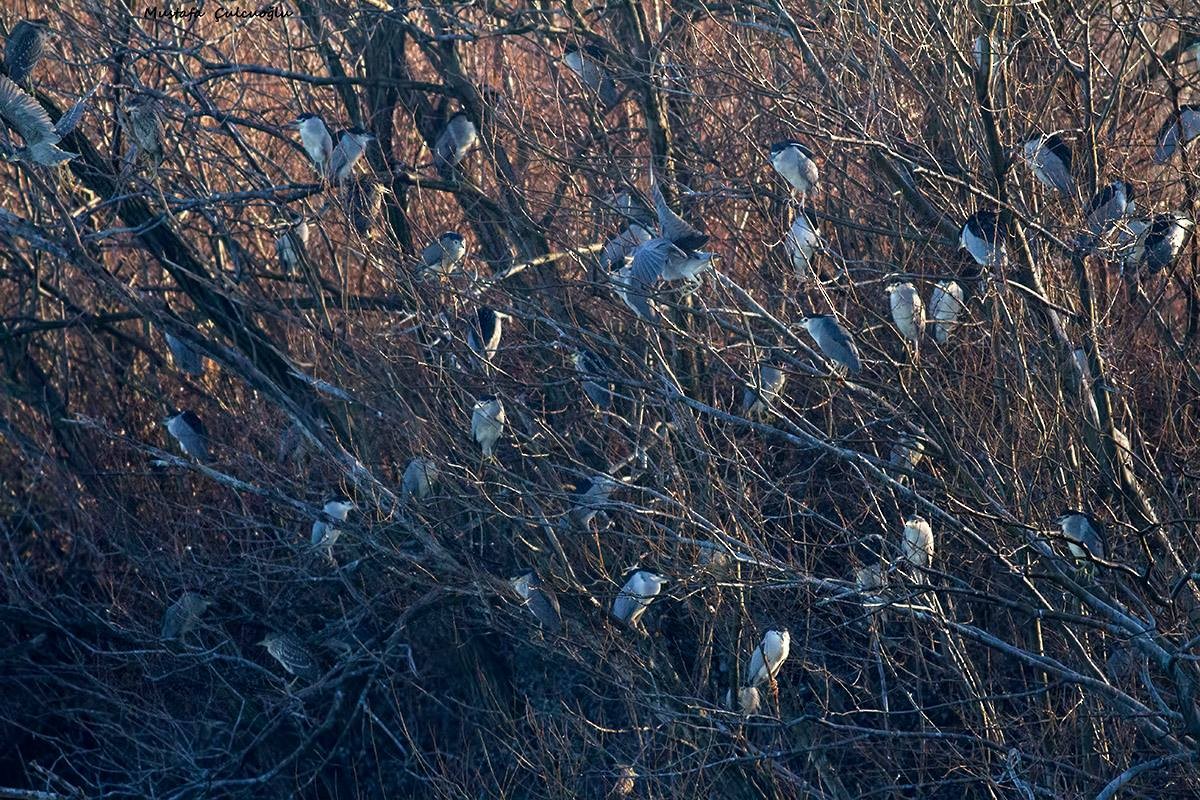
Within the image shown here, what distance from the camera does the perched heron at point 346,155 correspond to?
6336 millimetres

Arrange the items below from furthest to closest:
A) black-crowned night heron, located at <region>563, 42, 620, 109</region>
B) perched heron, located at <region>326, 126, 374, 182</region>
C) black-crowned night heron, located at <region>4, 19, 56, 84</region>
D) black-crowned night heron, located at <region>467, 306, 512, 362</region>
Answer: black-crowned night heron, located at <region>563, 42, 620, 109</region>, black-crowned night heron, located at <region>4, 19, 56, 84</region>, perched heron, located at <region>326, 126, 374, 182</region>, black-crowned night heron, located at <region>467, 306, 512, 362</region>

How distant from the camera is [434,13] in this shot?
752 centimetres

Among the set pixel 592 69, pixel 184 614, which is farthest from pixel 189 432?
pixel 592 69

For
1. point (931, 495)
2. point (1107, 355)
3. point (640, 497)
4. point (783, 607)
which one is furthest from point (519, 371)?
point (1107, 355)

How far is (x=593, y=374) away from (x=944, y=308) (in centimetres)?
131

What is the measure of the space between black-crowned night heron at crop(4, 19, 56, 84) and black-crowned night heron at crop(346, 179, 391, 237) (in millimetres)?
1605

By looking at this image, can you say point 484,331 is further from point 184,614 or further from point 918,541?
point 184,614

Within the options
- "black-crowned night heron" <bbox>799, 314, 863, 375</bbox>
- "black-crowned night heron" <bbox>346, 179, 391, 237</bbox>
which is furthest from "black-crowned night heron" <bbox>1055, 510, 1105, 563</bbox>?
"black-crowned night heron" <bbox>346, 179, 391, 237</bbox>

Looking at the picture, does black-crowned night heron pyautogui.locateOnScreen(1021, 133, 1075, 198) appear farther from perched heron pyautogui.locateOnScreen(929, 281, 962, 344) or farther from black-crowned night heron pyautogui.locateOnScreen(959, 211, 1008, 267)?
perched heron pyautogui.locateOnScreen(929, 281, 962, 344)

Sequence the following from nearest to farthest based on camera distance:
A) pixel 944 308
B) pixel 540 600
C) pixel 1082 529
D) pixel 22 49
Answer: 1. pixel 1082 529
2. pixel 944 308
3. pixel 540 600
4. pixel 22 49

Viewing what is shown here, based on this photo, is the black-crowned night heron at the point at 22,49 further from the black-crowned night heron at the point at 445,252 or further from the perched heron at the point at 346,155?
the black-crowned night heron at the point at 445,252

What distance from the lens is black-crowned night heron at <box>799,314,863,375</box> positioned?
4.61m

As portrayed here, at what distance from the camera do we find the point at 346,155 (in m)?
6.38

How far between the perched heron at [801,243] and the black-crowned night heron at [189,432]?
378 centimetres
